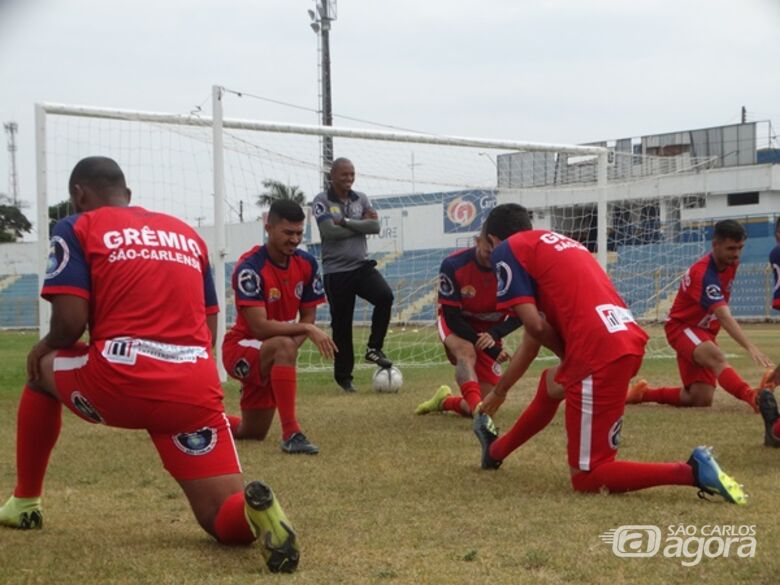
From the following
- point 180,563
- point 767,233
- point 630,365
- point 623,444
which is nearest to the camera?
point 180,563

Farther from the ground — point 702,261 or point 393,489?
point 702,261

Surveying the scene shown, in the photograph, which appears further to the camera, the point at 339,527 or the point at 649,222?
the point at 649,222

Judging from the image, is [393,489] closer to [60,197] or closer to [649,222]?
[60,197]

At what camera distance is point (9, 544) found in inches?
168

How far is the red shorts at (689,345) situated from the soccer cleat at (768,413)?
2481mm

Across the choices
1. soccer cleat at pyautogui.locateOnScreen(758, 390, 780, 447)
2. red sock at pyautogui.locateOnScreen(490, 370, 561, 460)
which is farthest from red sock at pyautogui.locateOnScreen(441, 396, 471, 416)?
red sock at pyautogui.locateOnScreen(490, 370, 561, 460)

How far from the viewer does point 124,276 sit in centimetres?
412

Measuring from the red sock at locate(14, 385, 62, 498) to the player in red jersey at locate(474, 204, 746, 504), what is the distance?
2273 mm

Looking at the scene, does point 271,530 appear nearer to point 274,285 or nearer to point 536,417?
point 536,417

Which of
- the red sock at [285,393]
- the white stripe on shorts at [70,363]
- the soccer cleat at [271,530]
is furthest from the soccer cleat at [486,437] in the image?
the white stripe on shorts at [70,363]

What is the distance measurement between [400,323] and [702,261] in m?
21.8

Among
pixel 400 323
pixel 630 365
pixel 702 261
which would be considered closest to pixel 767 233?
pixel 400 323

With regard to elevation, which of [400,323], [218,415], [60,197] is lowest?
[400,323]

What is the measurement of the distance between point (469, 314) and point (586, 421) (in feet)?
10.7
